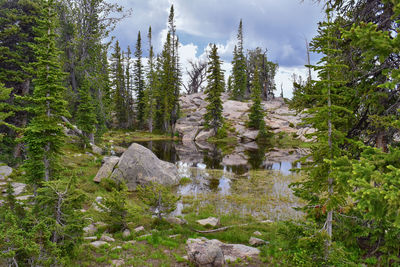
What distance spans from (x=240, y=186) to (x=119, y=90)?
5184 cm

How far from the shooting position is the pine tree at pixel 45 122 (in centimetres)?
804

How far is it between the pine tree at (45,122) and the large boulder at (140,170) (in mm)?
7502

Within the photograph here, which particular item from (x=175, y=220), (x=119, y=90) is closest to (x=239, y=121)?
(x=119, y=90)

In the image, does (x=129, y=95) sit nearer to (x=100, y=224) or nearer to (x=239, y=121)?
(x=239, y=121)

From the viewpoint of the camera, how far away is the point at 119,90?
200 ft

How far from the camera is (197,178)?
67.4ft

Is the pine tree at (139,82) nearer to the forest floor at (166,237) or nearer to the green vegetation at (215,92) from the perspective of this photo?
the green vegetation at (215,92)

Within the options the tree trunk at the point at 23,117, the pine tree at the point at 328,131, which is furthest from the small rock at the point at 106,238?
the tree trunk at the point at 23,117

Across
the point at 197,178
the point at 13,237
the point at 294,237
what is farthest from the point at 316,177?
the point at 197,178

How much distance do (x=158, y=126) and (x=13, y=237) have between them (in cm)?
5575

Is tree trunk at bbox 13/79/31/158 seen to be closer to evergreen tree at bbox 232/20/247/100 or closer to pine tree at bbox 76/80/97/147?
pine tree at bbox 76/80/97/147

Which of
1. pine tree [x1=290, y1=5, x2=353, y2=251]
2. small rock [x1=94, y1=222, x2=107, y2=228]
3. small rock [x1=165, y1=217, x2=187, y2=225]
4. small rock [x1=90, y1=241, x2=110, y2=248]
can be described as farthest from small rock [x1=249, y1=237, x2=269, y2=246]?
small rock [x1=94, y1=222, x2=107, y2=228]

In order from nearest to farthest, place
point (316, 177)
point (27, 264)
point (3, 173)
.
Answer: point (27, 264) < point (316, 177) < point (3, 173)

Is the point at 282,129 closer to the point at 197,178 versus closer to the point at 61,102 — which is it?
the point at 197,178
